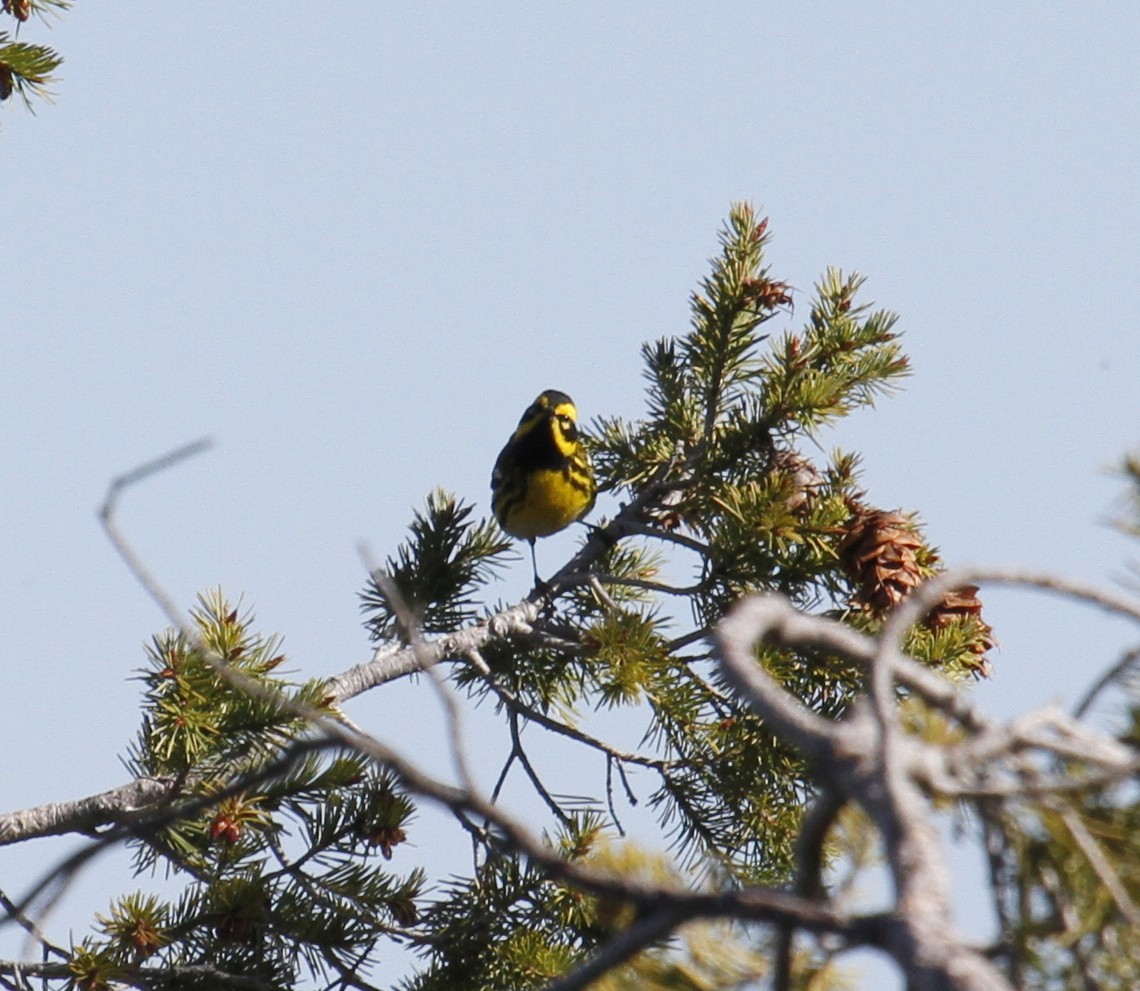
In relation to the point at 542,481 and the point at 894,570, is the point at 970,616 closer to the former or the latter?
the point at 894,570

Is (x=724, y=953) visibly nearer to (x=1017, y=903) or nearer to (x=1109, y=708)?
(x=1017, y=903)

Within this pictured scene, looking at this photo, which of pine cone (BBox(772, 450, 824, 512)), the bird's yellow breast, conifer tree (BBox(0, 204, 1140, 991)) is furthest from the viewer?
the bird's yellow breast

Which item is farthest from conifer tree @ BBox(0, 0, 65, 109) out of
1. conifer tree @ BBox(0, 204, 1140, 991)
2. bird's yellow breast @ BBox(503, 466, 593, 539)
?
bird's yellow breast @ BBox(503, 466, 593, 539)

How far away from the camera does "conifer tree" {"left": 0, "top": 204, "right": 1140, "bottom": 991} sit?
1046mm

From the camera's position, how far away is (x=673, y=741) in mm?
3057

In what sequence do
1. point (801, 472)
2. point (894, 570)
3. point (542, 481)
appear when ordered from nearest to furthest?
point (894, 570), point (801, 472), point (542, 481)

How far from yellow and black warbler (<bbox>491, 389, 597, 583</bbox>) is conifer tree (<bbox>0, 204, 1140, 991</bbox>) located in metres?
1.78

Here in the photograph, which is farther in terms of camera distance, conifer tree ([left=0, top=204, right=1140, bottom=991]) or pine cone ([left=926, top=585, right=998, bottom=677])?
pine cone ([left=926, top=585, right=998, bottom=677])

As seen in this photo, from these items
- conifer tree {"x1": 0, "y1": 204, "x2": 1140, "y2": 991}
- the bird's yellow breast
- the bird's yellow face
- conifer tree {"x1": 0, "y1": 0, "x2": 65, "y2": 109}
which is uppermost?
the bird's yellow face

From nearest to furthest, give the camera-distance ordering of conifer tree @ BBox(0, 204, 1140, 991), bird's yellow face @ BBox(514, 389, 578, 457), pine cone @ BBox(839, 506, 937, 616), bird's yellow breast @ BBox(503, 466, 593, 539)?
A: conifer tree @ BBox(0, 204, 1140, 991) → pine cone @ BBox(839, 506, 937, 616) → bird's yellow breast @ BBox(503, 466, 593, 539) → bird's yellow face @ BBox(514, 389, 578, 457)

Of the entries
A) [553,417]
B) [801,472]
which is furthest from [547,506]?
[801,472]

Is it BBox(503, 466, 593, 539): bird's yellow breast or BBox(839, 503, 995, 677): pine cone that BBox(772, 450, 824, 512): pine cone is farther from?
BBox(503, 466, 593, 539): bird's yellow breast

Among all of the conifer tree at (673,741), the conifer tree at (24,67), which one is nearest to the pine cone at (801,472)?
the conifer tree at (673,741)

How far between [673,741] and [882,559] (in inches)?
21.6
